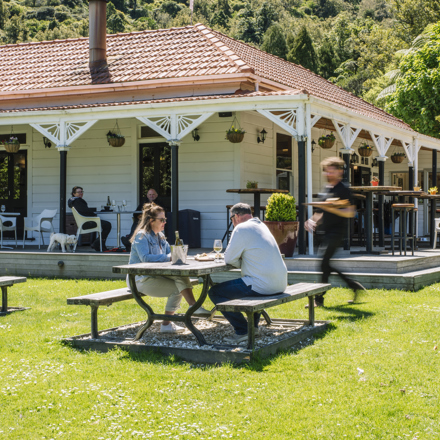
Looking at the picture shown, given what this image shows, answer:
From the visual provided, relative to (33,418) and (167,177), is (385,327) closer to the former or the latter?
(33,418)

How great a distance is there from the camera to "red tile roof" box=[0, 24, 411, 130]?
14.0 metres

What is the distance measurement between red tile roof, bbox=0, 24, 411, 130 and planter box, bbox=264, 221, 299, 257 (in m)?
4.31

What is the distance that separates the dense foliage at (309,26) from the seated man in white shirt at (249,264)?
1919 cm

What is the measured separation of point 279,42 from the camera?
58781 mm

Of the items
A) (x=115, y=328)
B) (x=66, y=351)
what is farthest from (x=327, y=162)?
(x=66, y=351)

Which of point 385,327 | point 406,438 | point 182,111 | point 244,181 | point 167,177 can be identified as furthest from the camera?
point 167,177

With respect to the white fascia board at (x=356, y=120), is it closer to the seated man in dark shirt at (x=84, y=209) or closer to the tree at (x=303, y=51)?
the seated man in dark shirt at (x=84, y=209)

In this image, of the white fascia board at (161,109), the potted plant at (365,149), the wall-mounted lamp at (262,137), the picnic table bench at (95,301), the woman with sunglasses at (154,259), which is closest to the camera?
the picnic table bench at (95,301)

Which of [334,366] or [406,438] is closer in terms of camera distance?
[406,438]

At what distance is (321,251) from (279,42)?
54348mm

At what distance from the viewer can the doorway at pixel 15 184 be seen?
607 inches

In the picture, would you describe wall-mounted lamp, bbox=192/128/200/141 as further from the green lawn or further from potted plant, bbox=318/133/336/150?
the green lawn

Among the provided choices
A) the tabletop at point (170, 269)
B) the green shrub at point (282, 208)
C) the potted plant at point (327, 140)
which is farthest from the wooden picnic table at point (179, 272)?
the potted plant at point (327, 140)

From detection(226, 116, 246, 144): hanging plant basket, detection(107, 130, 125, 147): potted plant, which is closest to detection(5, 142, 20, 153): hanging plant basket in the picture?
detection(107, 130, 125, 147): potted plant
